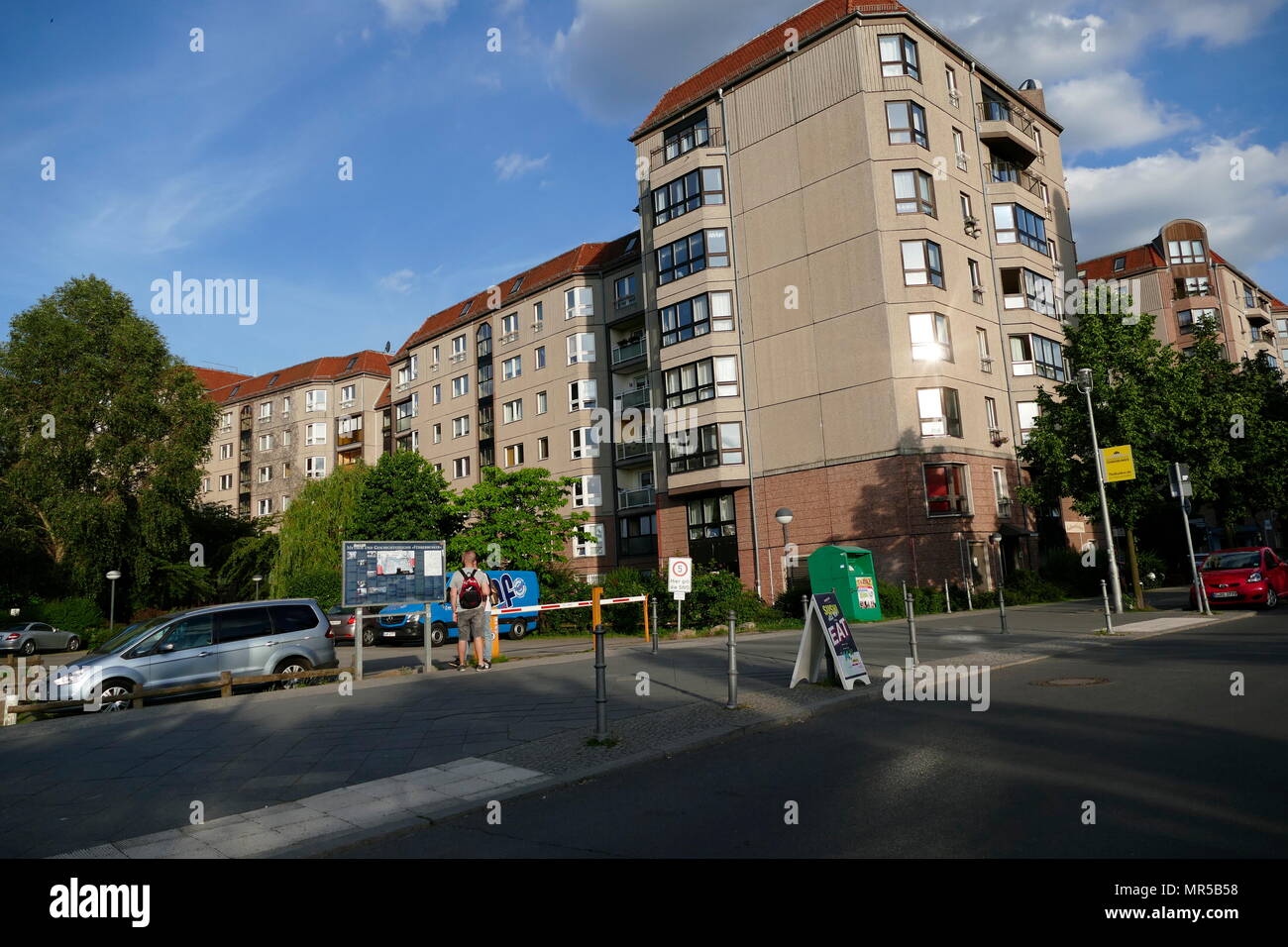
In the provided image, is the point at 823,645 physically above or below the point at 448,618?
below

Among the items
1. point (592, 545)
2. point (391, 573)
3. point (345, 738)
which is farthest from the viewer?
point (592, 545)

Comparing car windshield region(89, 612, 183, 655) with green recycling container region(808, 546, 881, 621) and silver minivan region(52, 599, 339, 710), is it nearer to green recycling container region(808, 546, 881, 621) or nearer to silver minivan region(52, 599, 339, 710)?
silver minivan region(52, 599, 339, 710)

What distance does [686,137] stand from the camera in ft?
129

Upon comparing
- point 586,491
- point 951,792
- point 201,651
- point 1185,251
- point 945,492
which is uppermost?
point 1185,251

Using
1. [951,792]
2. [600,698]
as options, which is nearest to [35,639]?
[600,698]

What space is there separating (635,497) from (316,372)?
3881cm

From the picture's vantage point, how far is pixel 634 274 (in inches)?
1800

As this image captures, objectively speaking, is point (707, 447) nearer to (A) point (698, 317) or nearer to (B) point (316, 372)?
(A) point (698, 317)

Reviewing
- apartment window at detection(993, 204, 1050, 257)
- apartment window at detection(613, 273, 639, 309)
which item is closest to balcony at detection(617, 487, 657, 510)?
apartment window at detection(613, 273, 639, 309)

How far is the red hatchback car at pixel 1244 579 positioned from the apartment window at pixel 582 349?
3169 cm

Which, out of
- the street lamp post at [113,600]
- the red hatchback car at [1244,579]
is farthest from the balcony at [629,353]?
the red hatchback car at [1244,579]

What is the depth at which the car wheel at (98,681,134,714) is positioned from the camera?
1209 cm

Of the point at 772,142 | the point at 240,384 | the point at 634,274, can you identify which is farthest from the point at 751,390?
the point at 240,384
